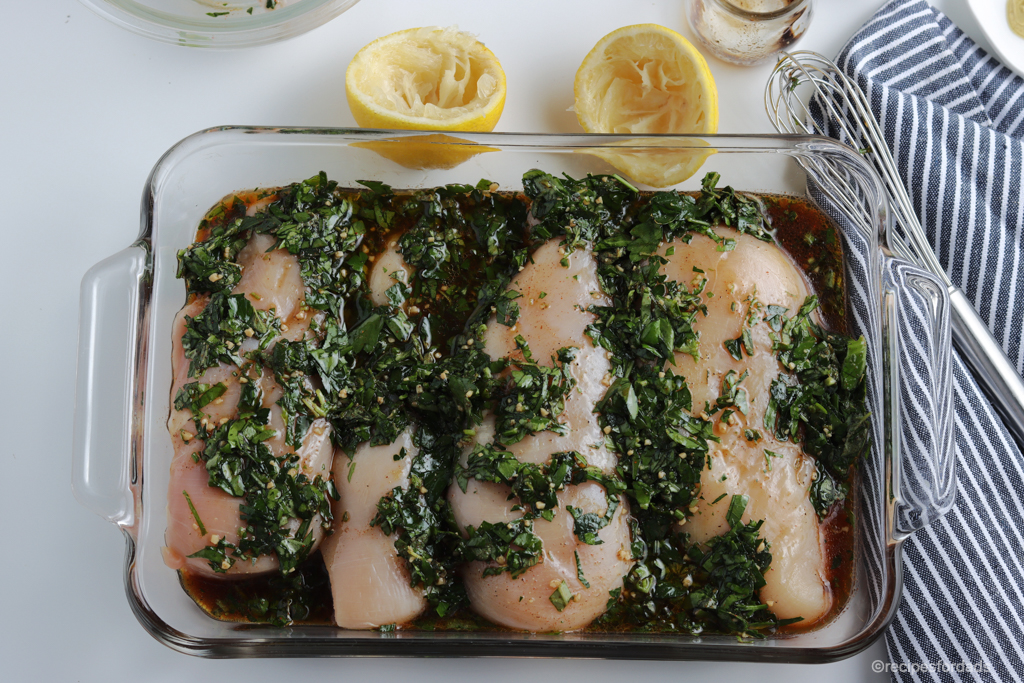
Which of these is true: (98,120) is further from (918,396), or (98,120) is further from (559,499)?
(918,396)

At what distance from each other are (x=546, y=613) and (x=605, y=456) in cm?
45

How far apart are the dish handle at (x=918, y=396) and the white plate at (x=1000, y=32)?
40.8 inches

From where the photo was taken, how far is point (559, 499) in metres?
1.78

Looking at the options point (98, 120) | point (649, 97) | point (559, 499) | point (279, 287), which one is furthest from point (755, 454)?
point (98, 120)

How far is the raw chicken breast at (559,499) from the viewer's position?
1.77 m

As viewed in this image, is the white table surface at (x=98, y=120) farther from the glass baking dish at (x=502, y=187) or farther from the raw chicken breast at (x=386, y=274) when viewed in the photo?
the raw chicken breast at (x=386, y=274)

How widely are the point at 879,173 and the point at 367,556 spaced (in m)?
2.06

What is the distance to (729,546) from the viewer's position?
181cm

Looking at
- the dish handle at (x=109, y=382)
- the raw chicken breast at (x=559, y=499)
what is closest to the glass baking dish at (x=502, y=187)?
the dish handle at (x=109, y=382)

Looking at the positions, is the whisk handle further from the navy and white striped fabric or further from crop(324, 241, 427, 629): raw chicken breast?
crop(324, 241, 427, 629): raw chicken breast

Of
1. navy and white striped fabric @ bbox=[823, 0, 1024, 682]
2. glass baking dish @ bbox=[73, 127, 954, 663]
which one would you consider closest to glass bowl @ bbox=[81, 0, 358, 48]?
glass baking dish @ bbox=[73, 127, 954, 663]

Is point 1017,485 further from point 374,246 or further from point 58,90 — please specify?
point 58,90

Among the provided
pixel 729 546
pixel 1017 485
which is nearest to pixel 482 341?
pixel 729 546

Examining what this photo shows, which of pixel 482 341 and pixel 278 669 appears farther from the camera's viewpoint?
pixel 278 669
